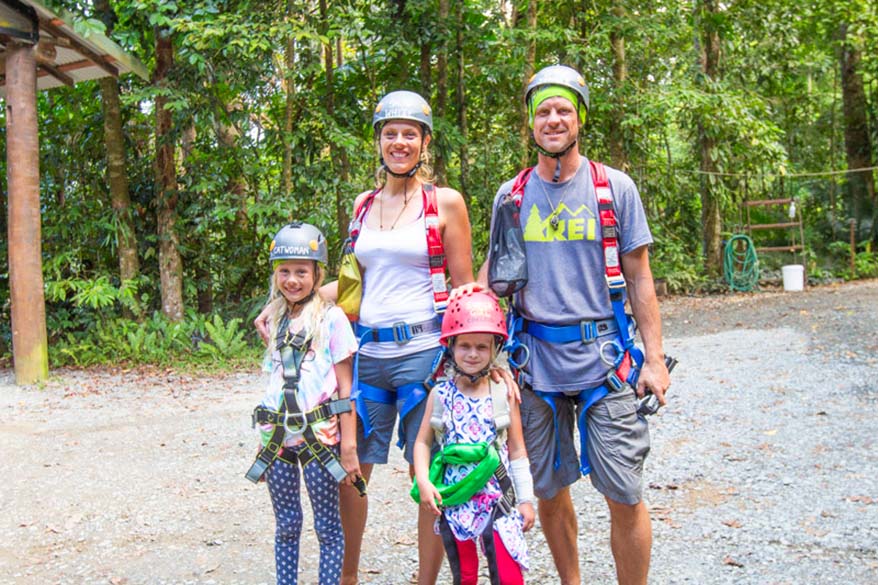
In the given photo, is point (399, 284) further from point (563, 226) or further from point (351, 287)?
point (563, 226)

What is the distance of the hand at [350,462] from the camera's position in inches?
124

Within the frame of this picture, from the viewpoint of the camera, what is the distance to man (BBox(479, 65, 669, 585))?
9.84 ft

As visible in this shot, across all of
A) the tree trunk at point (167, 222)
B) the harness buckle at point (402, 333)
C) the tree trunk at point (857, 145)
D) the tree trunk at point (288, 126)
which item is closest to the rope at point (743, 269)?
the tree trunk at point (857, 145)

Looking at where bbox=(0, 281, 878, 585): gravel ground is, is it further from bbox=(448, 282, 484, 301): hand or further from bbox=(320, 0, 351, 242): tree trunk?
bbox=(320, 0, 351, 242): tree trunk

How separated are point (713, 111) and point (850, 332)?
13.6ft

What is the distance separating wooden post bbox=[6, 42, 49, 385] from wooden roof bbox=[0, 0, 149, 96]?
36cm

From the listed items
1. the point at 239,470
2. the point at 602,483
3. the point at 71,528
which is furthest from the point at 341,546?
the point at 239,470

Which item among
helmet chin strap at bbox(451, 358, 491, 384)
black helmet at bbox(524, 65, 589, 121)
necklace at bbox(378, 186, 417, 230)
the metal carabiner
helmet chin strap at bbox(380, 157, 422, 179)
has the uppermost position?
black helmet at bbox(524, 65, 589, 121)

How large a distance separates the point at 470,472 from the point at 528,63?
10784 mm

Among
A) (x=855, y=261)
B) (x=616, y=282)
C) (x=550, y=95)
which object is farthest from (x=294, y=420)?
(x=855, y=261)

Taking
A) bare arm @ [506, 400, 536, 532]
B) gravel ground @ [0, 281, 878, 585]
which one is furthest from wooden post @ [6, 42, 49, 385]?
bare arm @ [506, 400, 536, 532]

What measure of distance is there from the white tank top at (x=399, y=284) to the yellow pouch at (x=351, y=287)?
0.07 m

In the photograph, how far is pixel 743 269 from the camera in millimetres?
17547

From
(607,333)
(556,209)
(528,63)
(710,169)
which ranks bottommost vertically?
(607,333)
